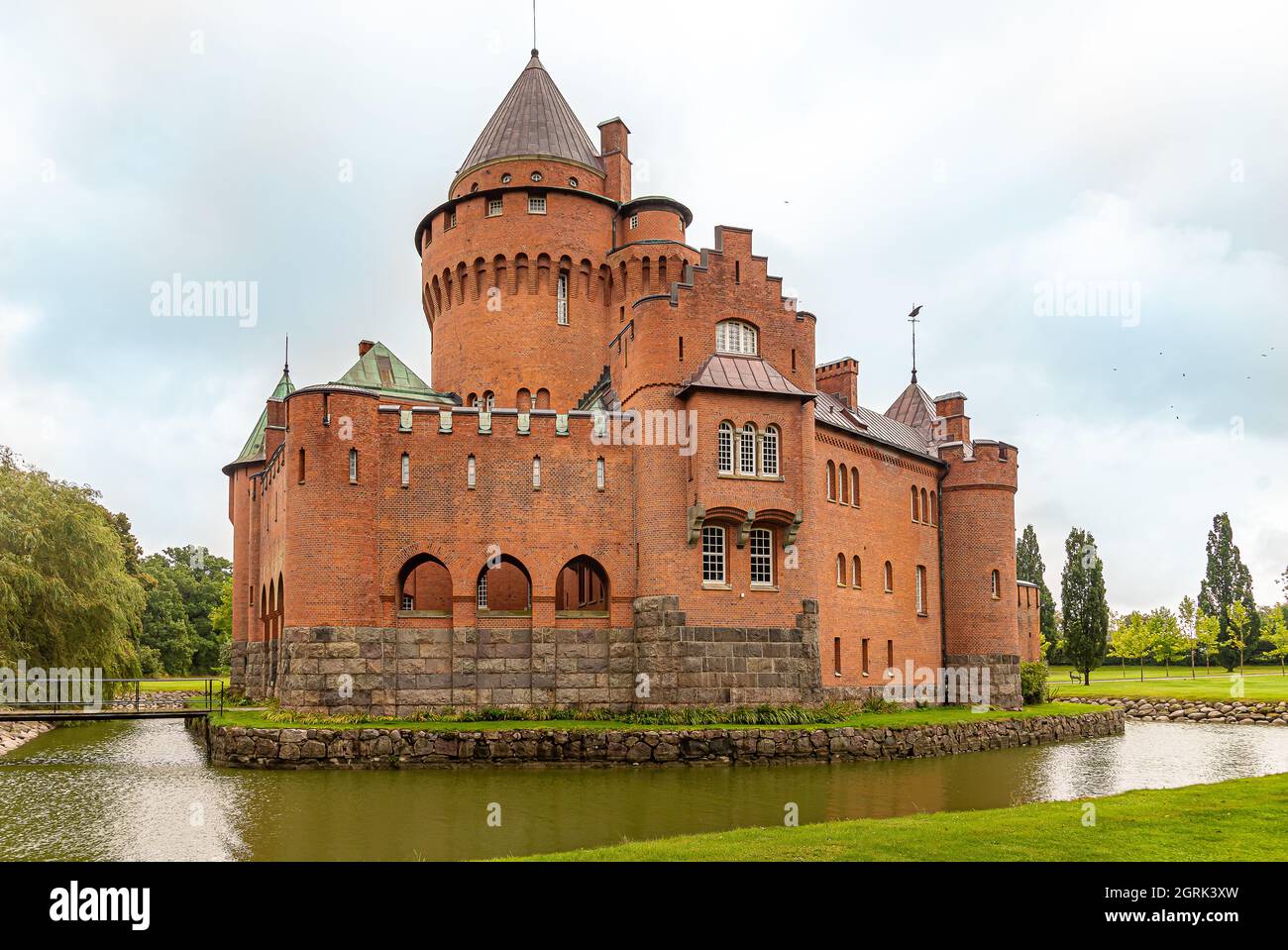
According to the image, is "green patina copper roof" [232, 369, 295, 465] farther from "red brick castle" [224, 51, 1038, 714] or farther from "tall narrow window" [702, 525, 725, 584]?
"tall narrow window" [702, 525, 725, 584]

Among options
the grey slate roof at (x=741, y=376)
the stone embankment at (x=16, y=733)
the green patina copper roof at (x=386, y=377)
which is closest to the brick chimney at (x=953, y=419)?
the grey slate roof at (x=741, y=376)

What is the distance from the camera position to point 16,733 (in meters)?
40.8

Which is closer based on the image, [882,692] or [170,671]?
[882,692]

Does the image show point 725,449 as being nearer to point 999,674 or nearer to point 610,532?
point 610,532

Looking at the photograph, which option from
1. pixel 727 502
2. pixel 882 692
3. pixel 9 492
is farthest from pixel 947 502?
pixel 9 492

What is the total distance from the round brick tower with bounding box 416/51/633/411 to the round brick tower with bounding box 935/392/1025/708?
15.7 metres

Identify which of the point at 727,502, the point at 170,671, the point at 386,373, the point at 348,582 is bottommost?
the point at 170,671

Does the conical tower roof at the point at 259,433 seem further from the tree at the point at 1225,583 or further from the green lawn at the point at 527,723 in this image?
the tree at the point at 1225,583

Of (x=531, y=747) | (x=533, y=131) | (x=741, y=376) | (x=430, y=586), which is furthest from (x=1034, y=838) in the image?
(x=533, y=131)
